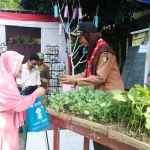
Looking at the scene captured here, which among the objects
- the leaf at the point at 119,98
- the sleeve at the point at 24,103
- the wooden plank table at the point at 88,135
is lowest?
the wooden plank table at the point at 88,135

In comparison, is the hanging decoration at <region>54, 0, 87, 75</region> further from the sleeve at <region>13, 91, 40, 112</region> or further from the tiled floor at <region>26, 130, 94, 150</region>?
the sleeve at <region>13, 91, 40, 112</region>

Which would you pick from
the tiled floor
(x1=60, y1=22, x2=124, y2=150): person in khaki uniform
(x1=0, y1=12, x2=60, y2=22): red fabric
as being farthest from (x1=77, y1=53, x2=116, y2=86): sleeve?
(x1=0, y1=12, x2=60, y2=22): red fabric

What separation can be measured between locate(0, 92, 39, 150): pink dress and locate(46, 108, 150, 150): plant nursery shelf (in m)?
0.27

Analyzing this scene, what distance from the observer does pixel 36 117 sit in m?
2.36

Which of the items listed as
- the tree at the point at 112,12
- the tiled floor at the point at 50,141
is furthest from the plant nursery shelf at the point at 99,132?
the tree at the point at 112,12

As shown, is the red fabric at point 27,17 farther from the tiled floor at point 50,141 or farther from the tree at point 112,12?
the tiled floor at point 50,141

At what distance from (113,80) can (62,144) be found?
4.63ft

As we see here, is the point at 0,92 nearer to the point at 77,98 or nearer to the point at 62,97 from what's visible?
the point at 62,97

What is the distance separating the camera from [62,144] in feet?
10.3

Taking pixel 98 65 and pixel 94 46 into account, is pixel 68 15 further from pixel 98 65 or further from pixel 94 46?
pixel 98 65

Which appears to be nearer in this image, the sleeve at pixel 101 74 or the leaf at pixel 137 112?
the leaf at pixel 137 112

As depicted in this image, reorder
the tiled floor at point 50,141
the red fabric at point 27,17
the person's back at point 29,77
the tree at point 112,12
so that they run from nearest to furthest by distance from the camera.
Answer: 1. the tiled floor at point 50,141
2. the person's back at point 29,77
3. the red fabric at point 27,17
4. the tree at point 112,12

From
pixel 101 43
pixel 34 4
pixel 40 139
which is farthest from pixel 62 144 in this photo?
pixel 34 4

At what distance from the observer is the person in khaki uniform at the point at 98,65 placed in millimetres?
2092
